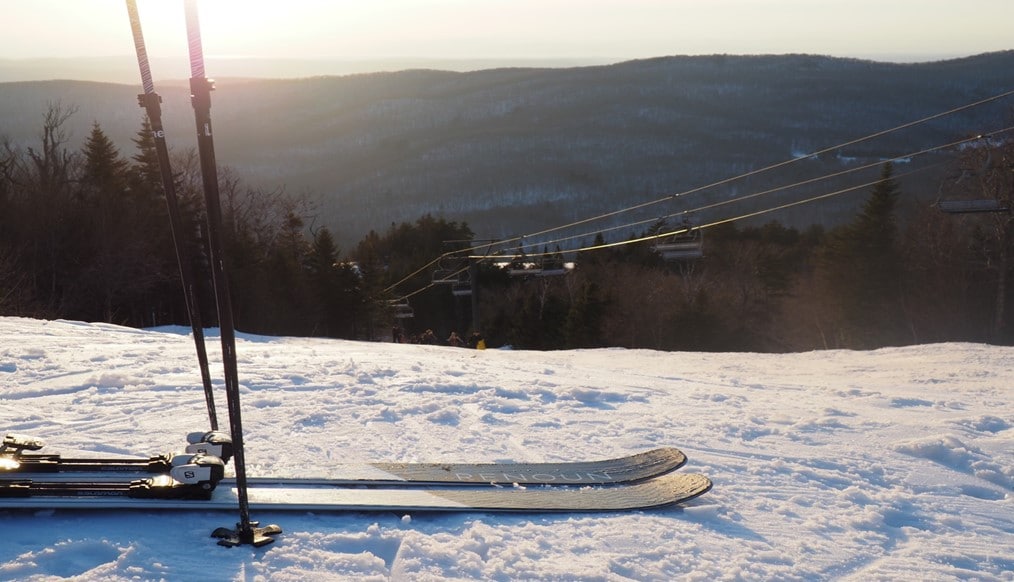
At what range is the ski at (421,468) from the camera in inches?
128

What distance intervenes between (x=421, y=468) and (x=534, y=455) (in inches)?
38.3

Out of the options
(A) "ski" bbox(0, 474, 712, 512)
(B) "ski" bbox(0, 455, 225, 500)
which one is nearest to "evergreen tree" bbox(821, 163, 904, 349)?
(A) "ski" bbox(0, 474, 712, 512)

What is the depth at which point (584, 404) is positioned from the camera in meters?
6.32

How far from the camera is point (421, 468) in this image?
12.8ft

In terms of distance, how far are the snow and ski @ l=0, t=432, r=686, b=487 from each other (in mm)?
263

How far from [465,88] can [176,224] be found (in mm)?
156935

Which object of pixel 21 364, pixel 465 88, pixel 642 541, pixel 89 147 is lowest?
pixel 642 541

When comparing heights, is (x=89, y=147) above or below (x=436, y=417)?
above

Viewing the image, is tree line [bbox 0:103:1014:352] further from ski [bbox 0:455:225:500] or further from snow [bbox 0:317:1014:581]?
ski [bbox 0:455:225:500]

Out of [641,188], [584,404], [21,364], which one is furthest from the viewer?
[641,188]

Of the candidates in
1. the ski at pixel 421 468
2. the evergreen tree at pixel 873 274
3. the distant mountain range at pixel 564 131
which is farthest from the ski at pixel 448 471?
the distant mountain range at pixel 564 131

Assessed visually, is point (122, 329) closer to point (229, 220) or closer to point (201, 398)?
point (201, 398)

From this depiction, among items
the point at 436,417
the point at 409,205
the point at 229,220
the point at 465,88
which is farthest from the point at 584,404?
the point at 465,88

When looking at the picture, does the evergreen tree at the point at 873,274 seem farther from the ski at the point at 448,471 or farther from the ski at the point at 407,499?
the ski at the point at 407,499
